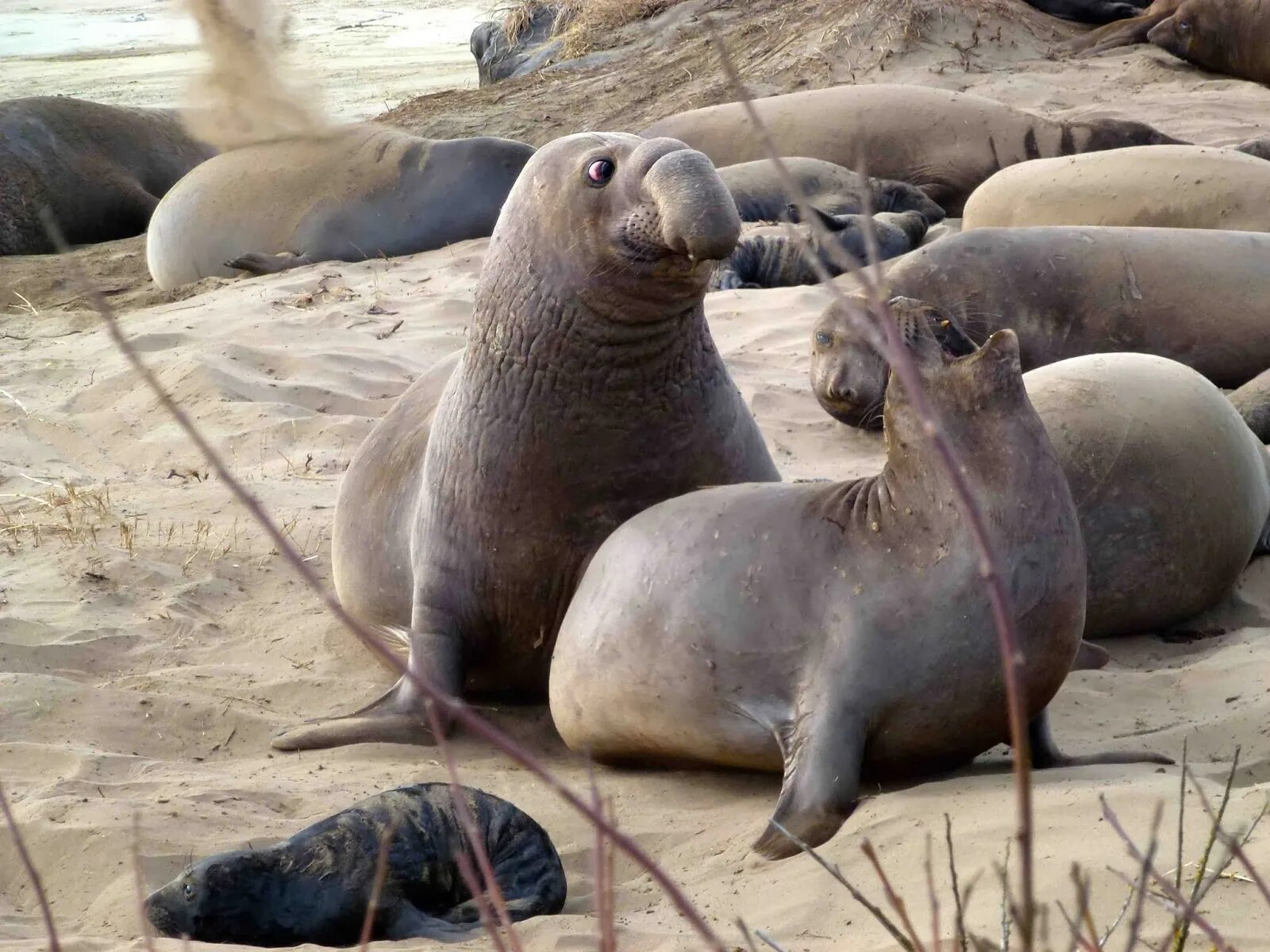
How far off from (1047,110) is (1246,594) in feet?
21.5

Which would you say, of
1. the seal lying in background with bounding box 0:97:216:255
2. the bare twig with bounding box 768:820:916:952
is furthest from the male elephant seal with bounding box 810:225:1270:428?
the seal lying in background with bounding box 0:97:216:255

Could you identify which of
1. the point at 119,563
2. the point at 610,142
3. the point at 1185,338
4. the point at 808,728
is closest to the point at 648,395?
the point at 610,142

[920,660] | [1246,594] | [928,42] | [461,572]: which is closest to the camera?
[920,660]

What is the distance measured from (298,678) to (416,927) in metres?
1.52

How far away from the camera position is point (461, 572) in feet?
12.9

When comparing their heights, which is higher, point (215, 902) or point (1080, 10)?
point (215, 902)

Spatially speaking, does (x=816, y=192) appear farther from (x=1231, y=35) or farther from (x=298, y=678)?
(x=298, y=678)

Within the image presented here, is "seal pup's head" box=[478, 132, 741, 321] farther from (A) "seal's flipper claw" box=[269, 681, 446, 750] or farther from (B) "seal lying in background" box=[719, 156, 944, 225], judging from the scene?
(B) "seal lying in background" box=[719, 156, 944, 225]

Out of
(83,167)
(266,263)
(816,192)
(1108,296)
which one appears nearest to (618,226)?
(1108,296)

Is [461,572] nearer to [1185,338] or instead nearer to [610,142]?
[610,142]

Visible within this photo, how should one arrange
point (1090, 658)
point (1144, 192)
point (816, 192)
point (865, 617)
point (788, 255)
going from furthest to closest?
point (816, 192), point (788, 255), point (1144, 192), point (1090, 658), point (865, 617)

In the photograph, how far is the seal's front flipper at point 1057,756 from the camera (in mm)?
3123

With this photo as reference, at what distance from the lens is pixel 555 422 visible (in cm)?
380

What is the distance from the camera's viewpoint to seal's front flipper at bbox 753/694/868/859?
2.85m
